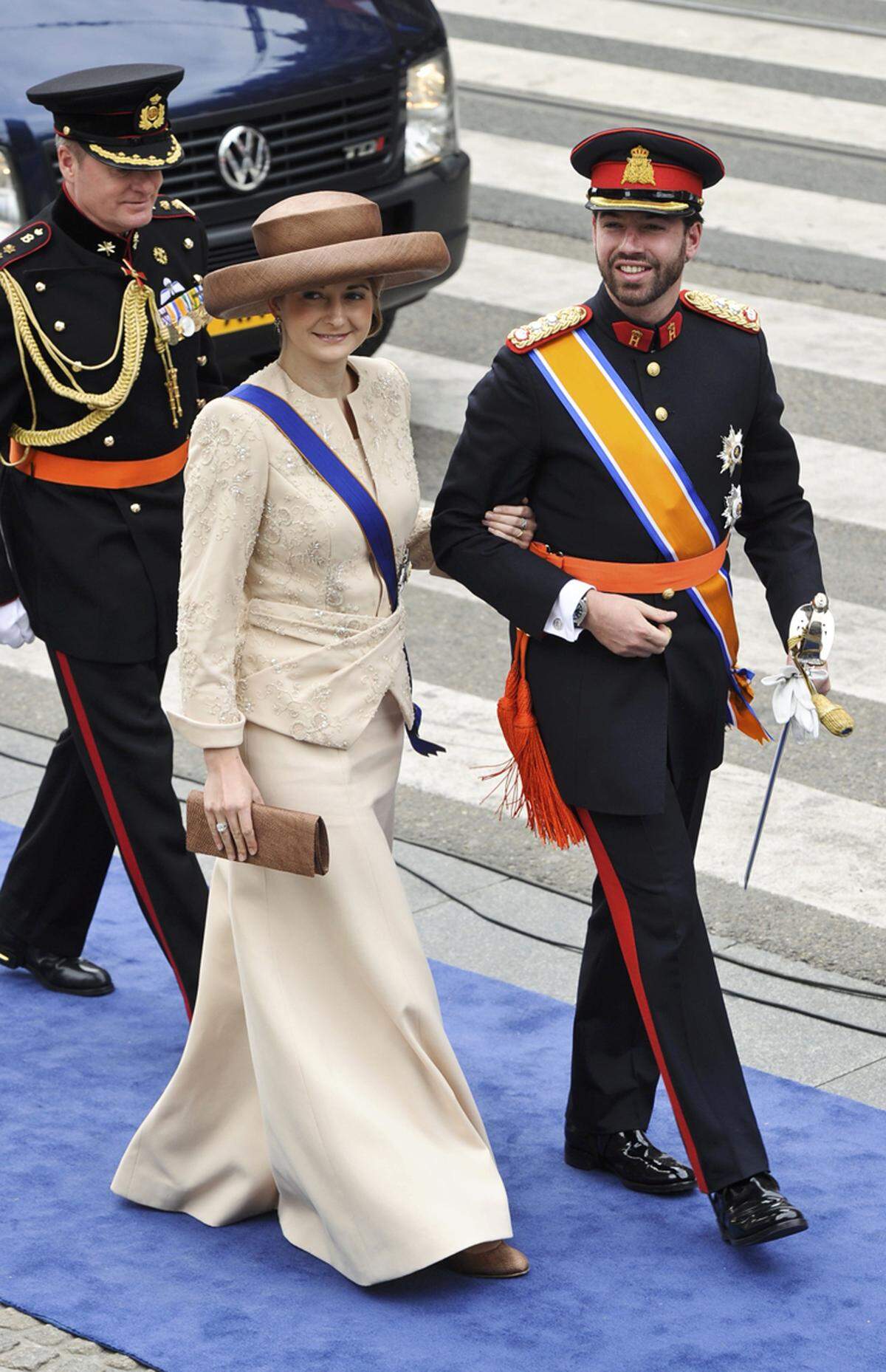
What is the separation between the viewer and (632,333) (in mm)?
4188

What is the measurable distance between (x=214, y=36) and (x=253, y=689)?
189 inches

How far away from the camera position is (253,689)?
4.12m

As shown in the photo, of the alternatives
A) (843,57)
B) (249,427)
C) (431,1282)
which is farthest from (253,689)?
(843,57)

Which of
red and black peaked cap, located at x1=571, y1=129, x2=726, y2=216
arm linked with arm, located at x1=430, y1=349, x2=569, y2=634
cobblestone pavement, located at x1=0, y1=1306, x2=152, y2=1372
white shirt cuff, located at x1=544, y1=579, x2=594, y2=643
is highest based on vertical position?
red and black peaked cap, located at x1=571, y1=129, x2=726, y2=216

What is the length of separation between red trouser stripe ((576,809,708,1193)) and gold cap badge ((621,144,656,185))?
112cm

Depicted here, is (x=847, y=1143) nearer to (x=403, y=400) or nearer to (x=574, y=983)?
(x=574, y=983)

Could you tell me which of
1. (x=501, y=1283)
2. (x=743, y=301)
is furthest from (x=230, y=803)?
(x=743, y=301)

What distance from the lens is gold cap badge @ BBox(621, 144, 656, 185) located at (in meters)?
4.07

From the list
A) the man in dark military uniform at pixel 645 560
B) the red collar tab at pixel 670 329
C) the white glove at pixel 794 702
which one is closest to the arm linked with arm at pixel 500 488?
the man in dark military uniform at pixel 645 560

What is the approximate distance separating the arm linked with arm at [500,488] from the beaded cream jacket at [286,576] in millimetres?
95

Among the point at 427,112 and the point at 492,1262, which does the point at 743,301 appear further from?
the point at 492,1262

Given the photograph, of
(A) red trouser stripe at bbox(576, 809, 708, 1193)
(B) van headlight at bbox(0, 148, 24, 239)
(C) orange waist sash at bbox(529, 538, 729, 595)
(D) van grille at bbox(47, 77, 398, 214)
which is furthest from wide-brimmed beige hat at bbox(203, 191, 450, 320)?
(D) van grille at bbox(47, 77, 398, 214)

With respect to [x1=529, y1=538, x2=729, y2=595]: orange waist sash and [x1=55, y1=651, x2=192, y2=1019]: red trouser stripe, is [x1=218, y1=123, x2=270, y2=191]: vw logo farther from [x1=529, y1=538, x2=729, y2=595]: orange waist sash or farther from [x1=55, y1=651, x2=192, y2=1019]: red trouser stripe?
[x1=529, y1=538, x2=729, y2=595]: orange waist sash

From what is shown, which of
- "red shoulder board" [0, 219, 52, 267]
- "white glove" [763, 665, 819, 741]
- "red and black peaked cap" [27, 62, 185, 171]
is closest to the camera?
"white glove" [763, 665, 819, 741]
